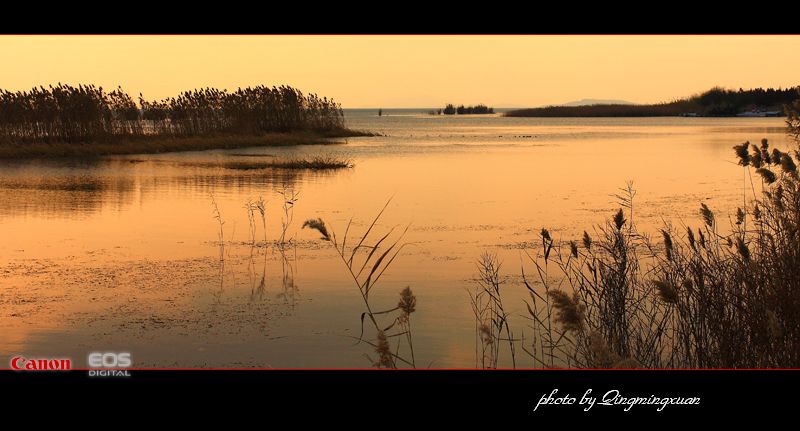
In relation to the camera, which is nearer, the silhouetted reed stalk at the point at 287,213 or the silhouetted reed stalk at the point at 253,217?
the silhouetted reed stalk at the point at 287,213

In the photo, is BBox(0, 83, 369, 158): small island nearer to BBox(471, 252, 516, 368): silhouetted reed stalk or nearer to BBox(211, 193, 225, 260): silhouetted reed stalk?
BBox(211, 193, 225, 260): silhouetted reed stalk

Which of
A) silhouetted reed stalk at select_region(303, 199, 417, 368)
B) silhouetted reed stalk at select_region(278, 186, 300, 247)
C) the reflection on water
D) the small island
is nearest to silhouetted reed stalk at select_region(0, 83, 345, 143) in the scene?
the small island

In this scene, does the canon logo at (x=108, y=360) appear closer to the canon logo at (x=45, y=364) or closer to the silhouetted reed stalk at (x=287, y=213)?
the canon logo at (x=45, y=364)

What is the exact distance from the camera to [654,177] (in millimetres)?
18266

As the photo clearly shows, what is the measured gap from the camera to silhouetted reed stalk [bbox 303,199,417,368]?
10.7ft

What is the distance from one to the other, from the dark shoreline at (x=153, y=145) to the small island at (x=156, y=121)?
0.03 m

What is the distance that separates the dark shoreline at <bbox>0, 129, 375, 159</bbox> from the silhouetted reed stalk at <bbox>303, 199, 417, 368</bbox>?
17483 mm

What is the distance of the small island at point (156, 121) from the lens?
2512 cm

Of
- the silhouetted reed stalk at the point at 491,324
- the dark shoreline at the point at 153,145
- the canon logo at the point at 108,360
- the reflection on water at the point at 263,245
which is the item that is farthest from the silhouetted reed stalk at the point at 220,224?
the dark shoreline at the point at 153,145

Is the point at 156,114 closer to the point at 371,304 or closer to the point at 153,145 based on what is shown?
the point at 153,145

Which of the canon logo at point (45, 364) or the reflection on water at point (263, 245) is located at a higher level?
the canon logo at point (45, 364)
